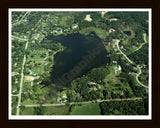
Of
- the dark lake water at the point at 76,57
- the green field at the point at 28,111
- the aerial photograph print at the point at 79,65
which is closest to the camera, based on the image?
the green field at the point at 28,111

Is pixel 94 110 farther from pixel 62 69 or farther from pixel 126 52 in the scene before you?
pixel 126 52

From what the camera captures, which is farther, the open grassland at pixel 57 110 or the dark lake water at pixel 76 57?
the dark lake water at pixel 76 57

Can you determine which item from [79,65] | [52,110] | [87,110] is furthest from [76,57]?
[52,110]

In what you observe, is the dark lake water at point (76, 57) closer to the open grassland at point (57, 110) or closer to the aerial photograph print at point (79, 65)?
the aerial photograph print at point (79, 65)

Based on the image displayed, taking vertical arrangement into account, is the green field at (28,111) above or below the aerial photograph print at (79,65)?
below

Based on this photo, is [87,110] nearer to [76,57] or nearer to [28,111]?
[28,111]

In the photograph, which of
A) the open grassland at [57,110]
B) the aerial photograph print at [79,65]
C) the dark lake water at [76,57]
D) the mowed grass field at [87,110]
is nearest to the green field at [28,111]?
the aerial photograph print at [79,65]

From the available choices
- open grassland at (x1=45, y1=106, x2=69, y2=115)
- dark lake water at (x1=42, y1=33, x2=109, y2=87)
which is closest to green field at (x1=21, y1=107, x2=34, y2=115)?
open grassland at (x1=45, y1=106, x2=69, y2=115)

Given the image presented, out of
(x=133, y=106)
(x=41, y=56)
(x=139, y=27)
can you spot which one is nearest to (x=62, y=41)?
(x=41, y=56)
